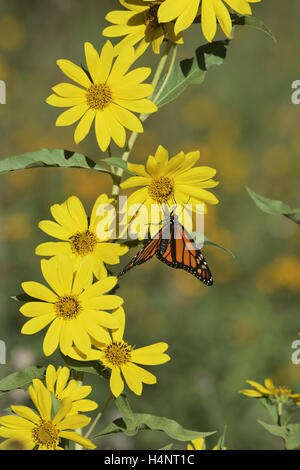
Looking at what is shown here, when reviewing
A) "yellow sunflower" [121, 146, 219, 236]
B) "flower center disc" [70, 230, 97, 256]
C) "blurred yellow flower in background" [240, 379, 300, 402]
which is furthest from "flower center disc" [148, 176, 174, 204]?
"blurred yellow flower in background" [240, 379, 300, 402]

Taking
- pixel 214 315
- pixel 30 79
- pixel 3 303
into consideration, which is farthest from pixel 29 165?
pixel 30 79

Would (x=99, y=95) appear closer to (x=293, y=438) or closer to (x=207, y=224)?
(x=293, y=438)

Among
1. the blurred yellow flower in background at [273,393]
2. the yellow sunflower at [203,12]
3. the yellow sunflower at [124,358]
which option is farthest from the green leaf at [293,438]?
the yellow sunflower at [203,12]

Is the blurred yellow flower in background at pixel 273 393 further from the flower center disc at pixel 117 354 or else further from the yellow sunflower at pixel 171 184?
the yellow sunflower at pixel 171 184

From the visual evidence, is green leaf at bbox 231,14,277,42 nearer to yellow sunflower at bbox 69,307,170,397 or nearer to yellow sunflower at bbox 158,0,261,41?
yellow sunflower at bbox 158,0,261,41

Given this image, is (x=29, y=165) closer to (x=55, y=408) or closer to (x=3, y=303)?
(x=55, y=408)

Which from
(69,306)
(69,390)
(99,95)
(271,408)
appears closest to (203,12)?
(99,95)
